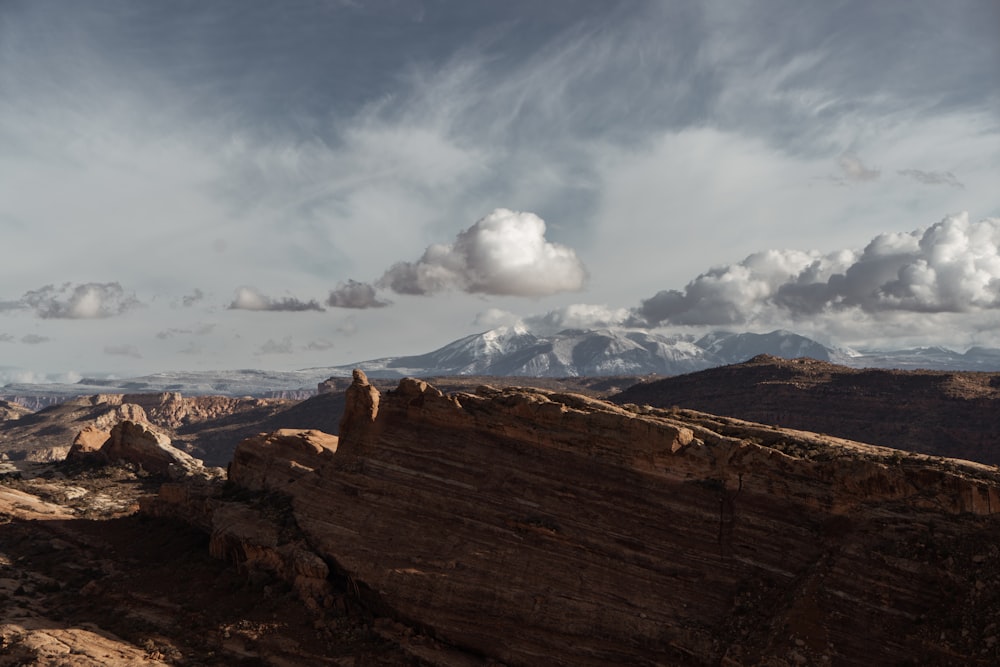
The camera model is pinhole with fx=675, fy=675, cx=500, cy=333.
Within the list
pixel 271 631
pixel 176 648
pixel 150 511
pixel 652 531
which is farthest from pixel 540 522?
pixel 150 511

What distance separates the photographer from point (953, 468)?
2548 centimetres

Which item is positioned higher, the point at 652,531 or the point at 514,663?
the point at 652,531

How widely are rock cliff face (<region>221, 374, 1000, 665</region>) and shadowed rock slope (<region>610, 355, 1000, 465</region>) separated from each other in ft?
246

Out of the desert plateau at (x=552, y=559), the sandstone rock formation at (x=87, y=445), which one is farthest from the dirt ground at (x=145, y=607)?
the sandstone rock formation at (x=87, y=445)

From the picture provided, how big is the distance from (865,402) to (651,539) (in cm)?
9931

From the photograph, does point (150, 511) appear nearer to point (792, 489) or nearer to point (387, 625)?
point (387, 625)

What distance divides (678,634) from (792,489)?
7.42 meters

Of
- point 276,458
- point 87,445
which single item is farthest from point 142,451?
point 276,458

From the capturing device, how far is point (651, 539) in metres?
27.0

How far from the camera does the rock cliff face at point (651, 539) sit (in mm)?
22750

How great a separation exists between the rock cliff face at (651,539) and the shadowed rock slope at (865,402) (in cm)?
7513

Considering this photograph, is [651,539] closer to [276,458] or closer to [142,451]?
[276,458]

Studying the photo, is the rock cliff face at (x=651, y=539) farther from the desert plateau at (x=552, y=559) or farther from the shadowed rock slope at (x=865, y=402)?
the shadowed rock slope at (x=865, y=402)

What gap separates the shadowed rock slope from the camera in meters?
94.1
